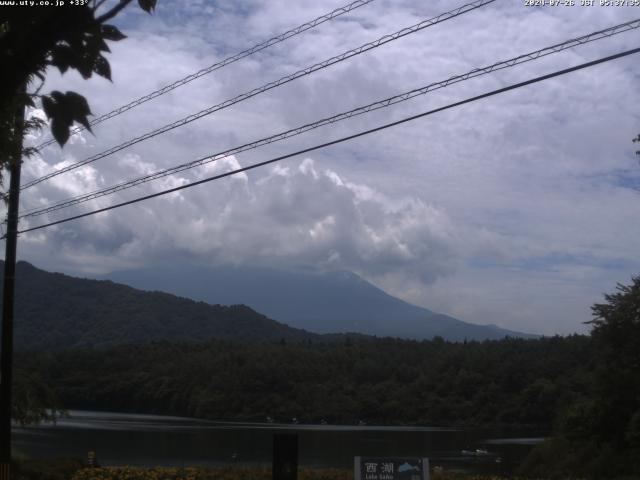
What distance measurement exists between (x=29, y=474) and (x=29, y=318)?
460 ft

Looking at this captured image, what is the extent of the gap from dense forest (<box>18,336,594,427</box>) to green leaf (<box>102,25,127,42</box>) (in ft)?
214

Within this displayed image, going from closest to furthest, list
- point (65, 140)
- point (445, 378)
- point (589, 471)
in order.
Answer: point (65, 140)
point (589, 471)
point (445, 378)

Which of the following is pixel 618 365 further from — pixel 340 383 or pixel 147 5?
pixel 340 383

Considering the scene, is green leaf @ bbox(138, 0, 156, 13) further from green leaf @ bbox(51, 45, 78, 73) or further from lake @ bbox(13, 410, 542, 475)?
lake @ bbox(13, 410, 542, 475)

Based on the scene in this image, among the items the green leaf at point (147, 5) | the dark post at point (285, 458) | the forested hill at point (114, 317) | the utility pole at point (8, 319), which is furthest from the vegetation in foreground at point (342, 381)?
the forested hill at point (114, 317)

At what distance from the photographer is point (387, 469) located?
42.2 feet

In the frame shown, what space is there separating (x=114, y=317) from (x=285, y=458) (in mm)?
160308

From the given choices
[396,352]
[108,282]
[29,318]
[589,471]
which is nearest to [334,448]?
[589,471]

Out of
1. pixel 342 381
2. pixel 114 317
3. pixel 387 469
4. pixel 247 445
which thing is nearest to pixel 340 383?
pixel 342 381

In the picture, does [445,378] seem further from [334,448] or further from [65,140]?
[65,140]

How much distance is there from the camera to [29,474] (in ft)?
60.8

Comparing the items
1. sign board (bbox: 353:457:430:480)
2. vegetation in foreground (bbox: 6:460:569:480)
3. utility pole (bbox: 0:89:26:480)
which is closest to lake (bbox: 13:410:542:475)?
vegetation in foreground (bbox: 6:460:569:480)

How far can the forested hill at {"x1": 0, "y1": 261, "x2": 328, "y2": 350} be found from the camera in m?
153

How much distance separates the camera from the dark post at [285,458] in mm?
12727
